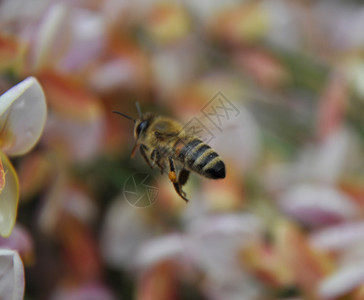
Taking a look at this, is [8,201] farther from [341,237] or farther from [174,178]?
[341,237]

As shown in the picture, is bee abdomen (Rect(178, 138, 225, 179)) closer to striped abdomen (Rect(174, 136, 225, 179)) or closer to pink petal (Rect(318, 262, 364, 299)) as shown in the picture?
striped abdomen (Rect(174, 136, 225, 179))

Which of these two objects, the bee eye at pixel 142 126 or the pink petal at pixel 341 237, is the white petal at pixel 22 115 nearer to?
the bee eye at pixel 142 126

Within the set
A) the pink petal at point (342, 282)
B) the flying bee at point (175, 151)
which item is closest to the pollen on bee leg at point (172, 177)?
the flying bee at point (175, 151)

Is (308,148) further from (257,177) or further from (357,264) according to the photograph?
(357,264)

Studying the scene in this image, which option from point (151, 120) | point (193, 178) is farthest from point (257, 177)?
point (151, 120)

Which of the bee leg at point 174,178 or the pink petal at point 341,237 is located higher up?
the pink petal at point 341,237

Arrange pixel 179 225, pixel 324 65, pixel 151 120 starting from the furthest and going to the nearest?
pixel 324 65 < pixel 179 225 < pixel 151 120
